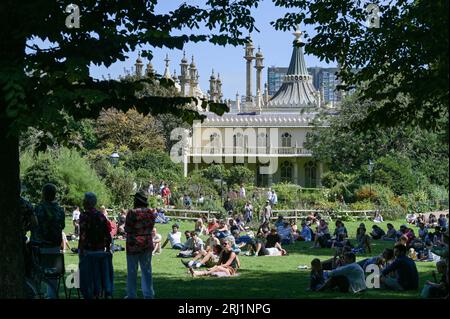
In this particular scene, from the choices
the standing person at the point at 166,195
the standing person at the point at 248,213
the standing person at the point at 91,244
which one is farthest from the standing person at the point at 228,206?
the standing person at the point at 91,244

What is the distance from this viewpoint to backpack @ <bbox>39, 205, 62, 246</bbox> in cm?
1114

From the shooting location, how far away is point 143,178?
146 ft

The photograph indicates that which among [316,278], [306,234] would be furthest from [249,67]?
[316,278]

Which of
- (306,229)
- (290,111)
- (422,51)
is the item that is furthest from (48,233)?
(290,111)

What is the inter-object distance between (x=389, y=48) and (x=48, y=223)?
18.0 ft

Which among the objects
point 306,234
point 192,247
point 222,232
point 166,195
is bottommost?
point 192,247

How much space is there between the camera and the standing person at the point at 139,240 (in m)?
11.7

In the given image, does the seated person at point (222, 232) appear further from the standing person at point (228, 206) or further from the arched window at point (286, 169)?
the arched window at point (286, 169)

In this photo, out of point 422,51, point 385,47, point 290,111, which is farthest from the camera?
point 290,111

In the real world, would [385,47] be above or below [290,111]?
below

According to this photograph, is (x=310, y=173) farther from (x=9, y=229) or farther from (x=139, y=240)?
(x=9, y=229)

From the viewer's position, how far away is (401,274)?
14.4 metres

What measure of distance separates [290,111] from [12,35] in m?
71.9
